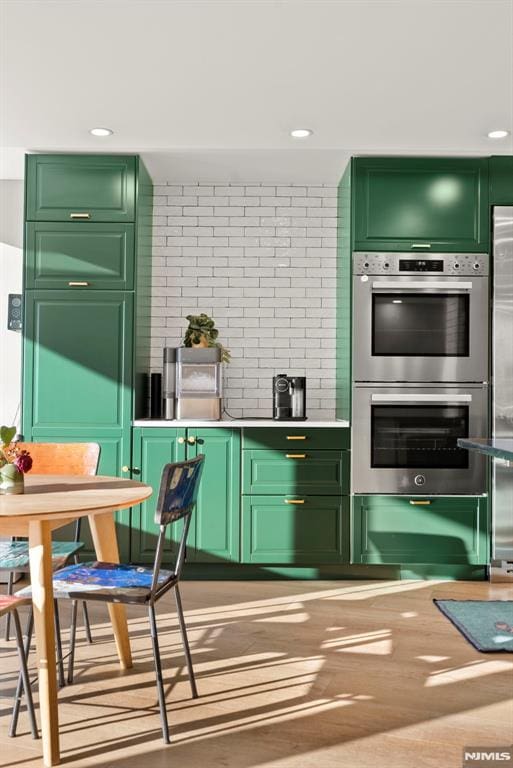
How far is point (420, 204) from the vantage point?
4281 millimetres

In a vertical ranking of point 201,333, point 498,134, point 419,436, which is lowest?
point 419,436

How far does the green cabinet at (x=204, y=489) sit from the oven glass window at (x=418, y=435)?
858 mm

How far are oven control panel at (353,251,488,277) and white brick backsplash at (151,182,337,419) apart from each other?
652 millimetres

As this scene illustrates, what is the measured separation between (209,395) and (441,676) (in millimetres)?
2144

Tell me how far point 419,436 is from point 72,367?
210 cm

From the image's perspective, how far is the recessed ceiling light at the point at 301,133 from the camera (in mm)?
3949

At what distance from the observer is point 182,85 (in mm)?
3406

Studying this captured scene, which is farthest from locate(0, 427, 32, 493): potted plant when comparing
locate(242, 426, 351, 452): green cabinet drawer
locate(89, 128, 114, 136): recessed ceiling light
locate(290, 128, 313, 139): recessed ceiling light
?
locate(290, 128, 313, 139): recessed ceiling light

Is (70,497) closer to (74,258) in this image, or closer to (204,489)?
(204,489)

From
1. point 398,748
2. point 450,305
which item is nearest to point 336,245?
point 450,305

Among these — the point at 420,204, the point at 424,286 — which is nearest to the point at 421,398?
the point at 424,286

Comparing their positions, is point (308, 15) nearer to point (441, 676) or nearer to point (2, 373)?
point (441, 676)

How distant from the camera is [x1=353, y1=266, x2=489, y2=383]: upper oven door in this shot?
4238mm

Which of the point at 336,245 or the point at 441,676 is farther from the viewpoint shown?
the point at 336,245
